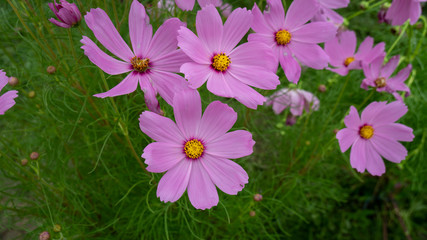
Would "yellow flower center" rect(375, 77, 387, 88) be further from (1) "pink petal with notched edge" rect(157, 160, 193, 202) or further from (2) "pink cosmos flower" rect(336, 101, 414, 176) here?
(1) "pink petal with notched edge" rect(157, 160, 193, 202)

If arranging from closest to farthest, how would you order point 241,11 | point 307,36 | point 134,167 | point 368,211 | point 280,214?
point 241,11
point 307,36
point 134,167
point 280,214
point 368,211

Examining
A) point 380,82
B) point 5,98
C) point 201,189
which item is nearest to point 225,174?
point 201,189

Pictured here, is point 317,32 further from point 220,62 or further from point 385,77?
point 385,77

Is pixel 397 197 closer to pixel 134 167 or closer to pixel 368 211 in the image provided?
pixel 368 211

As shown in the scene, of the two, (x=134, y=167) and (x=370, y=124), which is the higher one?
(x=370, y=124)

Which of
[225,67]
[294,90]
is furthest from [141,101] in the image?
[294,90]

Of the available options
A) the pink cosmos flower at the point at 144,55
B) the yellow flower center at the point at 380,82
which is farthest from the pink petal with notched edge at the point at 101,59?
the yellow flower center at the point at 380,82
